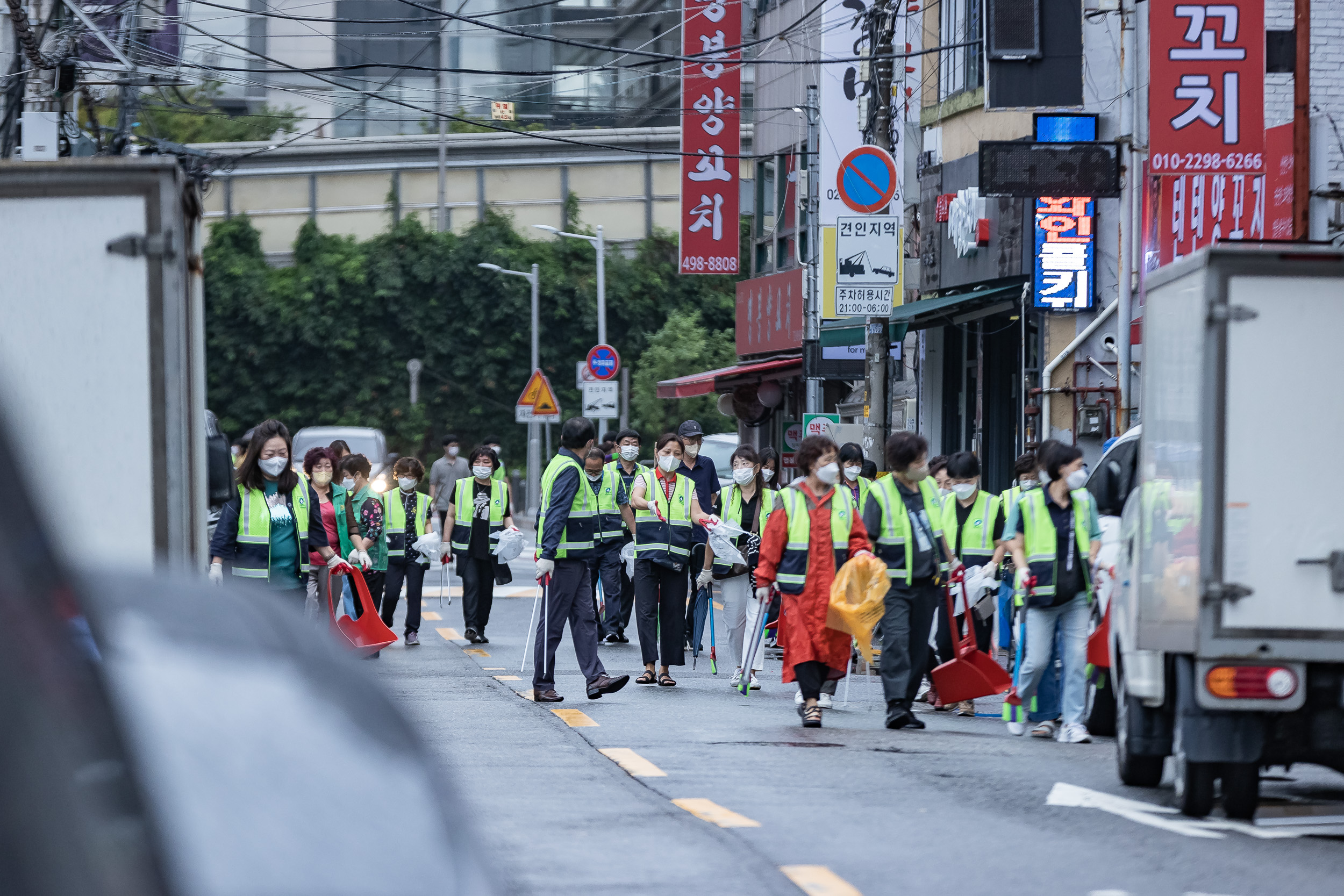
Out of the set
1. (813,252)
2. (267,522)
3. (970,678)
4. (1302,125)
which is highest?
(1302,125)

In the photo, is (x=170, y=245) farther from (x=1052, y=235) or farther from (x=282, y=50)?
(x=282, y=50)

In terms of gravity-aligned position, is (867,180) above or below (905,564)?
above

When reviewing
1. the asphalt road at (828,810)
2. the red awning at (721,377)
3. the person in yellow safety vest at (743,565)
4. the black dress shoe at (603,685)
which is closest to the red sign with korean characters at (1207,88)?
the person in yellow safety vest at (743,565)

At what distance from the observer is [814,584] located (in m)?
12.0

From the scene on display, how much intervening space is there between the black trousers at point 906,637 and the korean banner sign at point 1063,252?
26.7 ft

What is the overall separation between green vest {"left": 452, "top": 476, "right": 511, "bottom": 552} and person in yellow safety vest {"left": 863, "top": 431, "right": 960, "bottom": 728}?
6.73m

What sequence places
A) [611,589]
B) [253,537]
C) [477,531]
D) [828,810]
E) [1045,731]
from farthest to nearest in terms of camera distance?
[477,531] → [611,589] → [1045,731] → [253,537] → [828,810]

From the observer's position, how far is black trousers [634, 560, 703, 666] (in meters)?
14.5

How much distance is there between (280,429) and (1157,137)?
25.4ft

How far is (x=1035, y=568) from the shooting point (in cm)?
1147

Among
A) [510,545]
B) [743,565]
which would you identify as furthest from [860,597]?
[510,545]

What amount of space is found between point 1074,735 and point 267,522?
5.24 m

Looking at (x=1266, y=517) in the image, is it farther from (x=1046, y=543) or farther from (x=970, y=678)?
(x=970, y=678)

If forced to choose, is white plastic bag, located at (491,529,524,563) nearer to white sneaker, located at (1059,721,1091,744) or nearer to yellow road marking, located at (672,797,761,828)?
white sneaker, located at (1059,721,1091,744)
